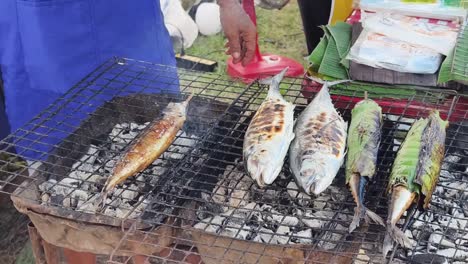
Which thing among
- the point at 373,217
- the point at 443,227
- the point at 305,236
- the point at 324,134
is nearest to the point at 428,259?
the point at 443,227

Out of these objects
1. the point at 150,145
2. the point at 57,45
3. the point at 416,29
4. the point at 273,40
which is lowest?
the point at 273,40

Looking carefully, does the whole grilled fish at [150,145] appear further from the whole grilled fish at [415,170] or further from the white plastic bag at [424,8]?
the white plastic bag at [424,8]

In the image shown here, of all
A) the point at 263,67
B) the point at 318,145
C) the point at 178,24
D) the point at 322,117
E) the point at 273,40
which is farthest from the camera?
the point at 273,40

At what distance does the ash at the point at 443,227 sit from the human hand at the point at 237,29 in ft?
4.82

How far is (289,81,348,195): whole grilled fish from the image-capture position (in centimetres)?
269

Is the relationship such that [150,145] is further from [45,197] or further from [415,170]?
[415,170]

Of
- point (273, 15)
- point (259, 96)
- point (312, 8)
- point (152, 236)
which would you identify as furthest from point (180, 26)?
point (152, 236)

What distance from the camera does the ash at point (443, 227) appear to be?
2498mm

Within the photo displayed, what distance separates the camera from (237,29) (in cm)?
362

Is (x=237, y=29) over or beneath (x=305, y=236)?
over

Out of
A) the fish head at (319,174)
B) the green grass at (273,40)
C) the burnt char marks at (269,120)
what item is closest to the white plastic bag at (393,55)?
the burnt char marks at (269,120)

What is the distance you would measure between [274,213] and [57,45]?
2182 mm

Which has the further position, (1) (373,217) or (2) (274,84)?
(2) (274,84)

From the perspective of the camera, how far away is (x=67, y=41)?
398cm
